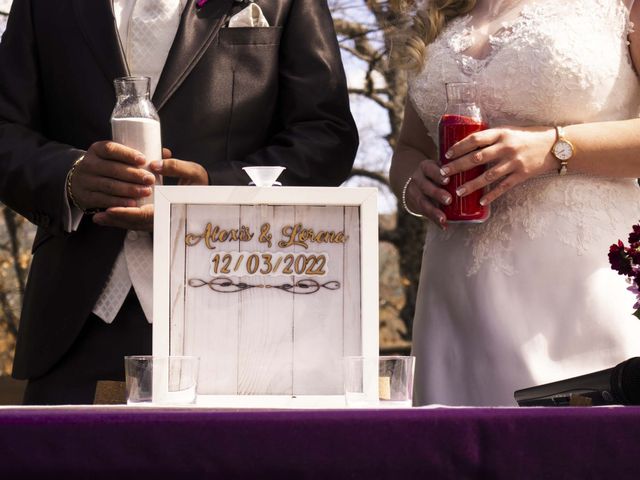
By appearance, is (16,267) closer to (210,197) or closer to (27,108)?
(27,108)

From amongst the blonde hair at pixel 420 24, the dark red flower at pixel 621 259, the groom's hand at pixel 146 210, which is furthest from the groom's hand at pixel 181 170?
the blonde hair at pixel 420 24

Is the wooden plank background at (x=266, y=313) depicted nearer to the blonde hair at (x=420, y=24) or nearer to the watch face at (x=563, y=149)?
the watch face at (x=563, y=149)

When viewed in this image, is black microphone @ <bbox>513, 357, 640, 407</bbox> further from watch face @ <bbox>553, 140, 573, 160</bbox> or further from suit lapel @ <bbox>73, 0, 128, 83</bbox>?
suit lapel @ <bbox>73, 0, 128, 83</bbox>

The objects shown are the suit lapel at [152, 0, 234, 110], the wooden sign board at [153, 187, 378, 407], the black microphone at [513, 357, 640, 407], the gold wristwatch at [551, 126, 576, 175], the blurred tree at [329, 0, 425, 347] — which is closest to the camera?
the black microphone at [513, 357, 640, 407]

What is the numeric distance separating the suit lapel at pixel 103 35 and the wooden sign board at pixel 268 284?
2.42ft

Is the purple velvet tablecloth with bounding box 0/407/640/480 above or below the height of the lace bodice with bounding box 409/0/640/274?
below

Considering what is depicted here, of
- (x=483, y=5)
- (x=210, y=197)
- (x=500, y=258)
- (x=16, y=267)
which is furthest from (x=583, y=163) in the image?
(x=16, y=267)

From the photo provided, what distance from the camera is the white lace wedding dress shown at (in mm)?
2395

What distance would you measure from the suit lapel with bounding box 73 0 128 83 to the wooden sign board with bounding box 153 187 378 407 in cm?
74

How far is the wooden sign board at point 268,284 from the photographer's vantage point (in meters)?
1.51

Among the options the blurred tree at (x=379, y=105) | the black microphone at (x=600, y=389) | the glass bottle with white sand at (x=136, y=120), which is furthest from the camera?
the blurred tree at (x=379, y=105)

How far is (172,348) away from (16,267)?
9.42 metres

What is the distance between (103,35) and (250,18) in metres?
0.33

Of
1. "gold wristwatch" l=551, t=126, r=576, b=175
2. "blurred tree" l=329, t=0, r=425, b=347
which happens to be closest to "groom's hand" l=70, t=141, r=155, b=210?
"gold wristwatch" l=551, t=126, r=576, b=175
